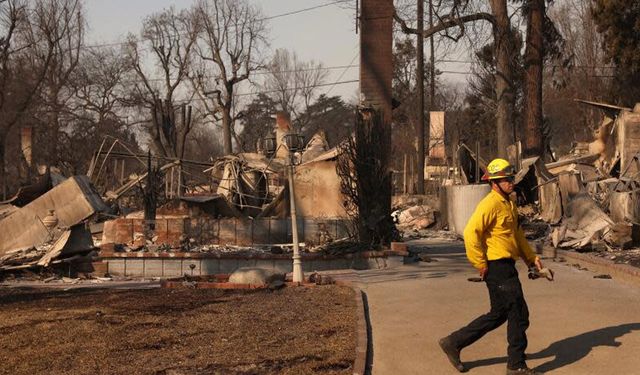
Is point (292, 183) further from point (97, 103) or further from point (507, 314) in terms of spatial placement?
point (97, 103)

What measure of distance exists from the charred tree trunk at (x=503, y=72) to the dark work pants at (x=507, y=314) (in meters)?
20.1

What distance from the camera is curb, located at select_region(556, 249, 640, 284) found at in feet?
34.9

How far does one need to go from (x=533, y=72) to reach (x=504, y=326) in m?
19.2

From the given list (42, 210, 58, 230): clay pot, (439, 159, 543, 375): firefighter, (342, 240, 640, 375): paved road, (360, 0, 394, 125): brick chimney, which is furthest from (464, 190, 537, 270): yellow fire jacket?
(42, 210, 58, 230): clay pot

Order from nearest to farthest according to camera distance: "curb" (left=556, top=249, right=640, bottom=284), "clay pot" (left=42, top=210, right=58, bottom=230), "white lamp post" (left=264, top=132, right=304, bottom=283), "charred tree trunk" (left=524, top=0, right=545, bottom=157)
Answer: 1. "curb" (left=556, top=249, right=640, bottom=284)
2. "white lamp post" (left=264, top=132, right=304, bottom=283)
3. "clay pot" (left=42, top=210, right=58, bottom=230)
4. "charred tree trunk" (left=524, top=0, right=545, bottom=157)

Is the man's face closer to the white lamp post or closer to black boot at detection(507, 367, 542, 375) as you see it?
black boot at detection(507, 367, 542, 375)

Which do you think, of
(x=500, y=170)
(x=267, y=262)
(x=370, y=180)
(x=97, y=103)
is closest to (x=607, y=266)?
(x=370, y=180)

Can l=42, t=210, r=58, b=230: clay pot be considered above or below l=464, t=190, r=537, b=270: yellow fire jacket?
above

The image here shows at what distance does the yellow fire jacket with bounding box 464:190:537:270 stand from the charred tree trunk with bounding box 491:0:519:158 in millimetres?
20014

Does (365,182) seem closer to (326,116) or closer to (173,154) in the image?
(173,154)

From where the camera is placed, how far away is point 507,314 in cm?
626

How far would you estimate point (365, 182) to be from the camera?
14.6 meters

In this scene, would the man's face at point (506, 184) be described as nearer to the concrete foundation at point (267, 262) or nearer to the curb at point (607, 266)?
the curb at point (607, 266)

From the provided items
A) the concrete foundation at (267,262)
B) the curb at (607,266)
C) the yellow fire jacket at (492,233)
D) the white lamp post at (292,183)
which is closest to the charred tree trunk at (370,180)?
the concrete foundation at (267,262)
